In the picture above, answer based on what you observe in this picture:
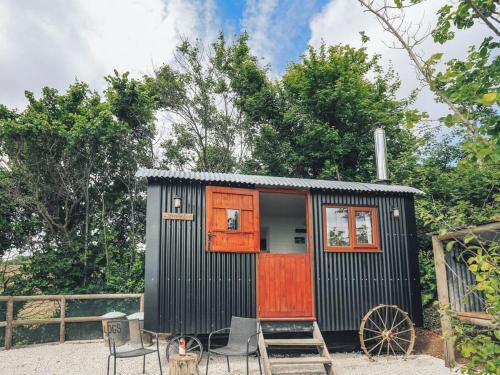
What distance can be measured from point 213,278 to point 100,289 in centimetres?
584

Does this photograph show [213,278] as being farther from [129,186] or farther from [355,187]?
[129,186]

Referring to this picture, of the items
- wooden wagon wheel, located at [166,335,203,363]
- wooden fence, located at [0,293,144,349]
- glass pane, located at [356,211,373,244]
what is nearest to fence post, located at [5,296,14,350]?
wooden fence, located at [0,293,144,349]

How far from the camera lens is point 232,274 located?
6984mm

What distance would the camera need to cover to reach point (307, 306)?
7.28 metres

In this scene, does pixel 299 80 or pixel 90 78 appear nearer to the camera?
pixel 90 78

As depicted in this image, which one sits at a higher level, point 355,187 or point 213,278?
point 355,187

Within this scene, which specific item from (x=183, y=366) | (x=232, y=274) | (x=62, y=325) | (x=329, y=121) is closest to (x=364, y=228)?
(x=232, y=274)

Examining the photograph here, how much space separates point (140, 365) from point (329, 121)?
1122 centimetres

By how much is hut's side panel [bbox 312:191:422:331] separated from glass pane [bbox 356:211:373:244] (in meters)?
0.22

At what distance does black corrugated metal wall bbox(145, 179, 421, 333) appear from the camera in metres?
6.64

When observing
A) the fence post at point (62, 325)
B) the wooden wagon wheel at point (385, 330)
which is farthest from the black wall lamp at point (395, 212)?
the fence post at point (62, 325)

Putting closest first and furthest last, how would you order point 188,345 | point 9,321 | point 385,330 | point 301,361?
point 301,361
point 188,345
point 385,330
point 9,321

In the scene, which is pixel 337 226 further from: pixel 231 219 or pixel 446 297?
pixel 446 297

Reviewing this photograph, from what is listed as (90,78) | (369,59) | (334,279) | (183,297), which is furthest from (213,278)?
(369,59)
